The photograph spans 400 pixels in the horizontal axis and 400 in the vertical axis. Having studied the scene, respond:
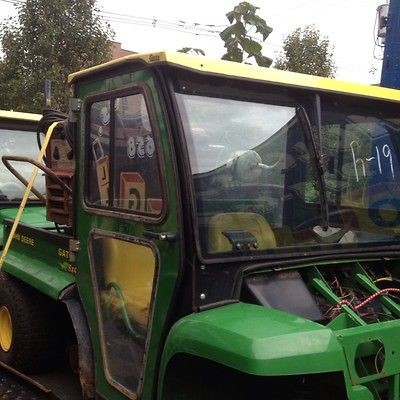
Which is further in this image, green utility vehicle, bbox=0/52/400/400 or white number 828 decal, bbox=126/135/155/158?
white number 828 decal, bbox=126/135/155/158

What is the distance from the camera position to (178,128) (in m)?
2.40

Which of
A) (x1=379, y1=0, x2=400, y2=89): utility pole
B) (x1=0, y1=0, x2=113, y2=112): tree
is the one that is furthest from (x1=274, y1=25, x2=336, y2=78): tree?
(x1=379, y1=0, x2=400, y2=89): utility pole

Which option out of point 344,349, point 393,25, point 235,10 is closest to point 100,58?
point 235,10

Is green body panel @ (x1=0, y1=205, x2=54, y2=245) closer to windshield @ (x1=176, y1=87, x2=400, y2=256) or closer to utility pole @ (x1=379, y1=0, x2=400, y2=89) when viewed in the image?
windshield @ (x1=176, y1=87, x2=400, y2=256)

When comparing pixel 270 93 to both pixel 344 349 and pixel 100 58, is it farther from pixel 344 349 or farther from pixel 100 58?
pixel 100 58

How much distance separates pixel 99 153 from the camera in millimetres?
2955

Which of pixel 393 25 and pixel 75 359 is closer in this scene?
pixel 75 359

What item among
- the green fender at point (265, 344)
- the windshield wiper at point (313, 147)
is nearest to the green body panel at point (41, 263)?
the green fender at point (265, 344)

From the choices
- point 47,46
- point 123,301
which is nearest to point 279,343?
point 123,301

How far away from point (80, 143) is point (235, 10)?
398 cm

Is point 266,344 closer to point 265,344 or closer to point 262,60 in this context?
point 265,344

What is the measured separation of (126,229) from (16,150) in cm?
269

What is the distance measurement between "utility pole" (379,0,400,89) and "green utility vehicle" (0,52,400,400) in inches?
63.4

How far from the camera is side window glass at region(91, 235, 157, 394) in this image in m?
2.64
